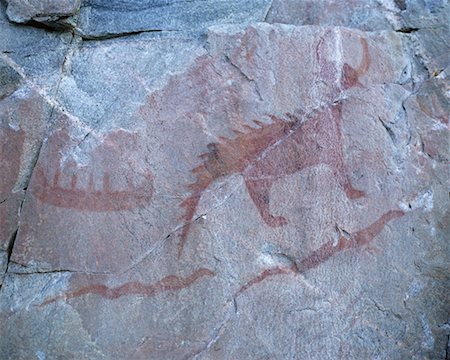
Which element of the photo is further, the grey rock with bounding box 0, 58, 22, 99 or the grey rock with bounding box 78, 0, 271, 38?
the grey rock with bounding box 78, 0, 271, 38

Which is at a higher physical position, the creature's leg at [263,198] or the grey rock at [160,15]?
the grey rock at [160,15]

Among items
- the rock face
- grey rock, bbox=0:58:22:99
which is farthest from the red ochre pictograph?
grey rock, bbox=0:58:22:99

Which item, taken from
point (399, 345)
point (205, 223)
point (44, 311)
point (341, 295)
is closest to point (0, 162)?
point (44, 311)

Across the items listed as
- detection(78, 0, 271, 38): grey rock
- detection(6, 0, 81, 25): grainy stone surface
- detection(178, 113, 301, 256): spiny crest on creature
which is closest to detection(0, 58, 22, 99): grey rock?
detection(6, 0, 81, 25): grainy stone surface

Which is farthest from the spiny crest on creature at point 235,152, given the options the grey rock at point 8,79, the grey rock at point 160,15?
the grey rock at point 8,79

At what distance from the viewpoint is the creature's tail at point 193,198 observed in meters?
1.83

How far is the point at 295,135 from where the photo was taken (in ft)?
6.17

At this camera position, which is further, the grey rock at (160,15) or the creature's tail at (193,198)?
the grey rock at (160,15)

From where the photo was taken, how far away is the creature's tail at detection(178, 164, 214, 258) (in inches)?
72.1

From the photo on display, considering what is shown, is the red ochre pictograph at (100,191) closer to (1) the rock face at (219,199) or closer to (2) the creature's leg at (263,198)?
(1) the rock face at (219,199)

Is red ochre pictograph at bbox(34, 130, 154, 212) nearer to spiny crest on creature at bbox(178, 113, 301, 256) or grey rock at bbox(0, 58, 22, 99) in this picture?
spiny crest on creature at bbox(178, 113, 301, 256)

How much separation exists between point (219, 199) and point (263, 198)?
0.14 m

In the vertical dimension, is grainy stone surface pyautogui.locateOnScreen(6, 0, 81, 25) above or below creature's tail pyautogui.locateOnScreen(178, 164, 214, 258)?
above

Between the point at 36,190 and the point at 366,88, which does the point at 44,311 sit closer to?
the point at 36,190
